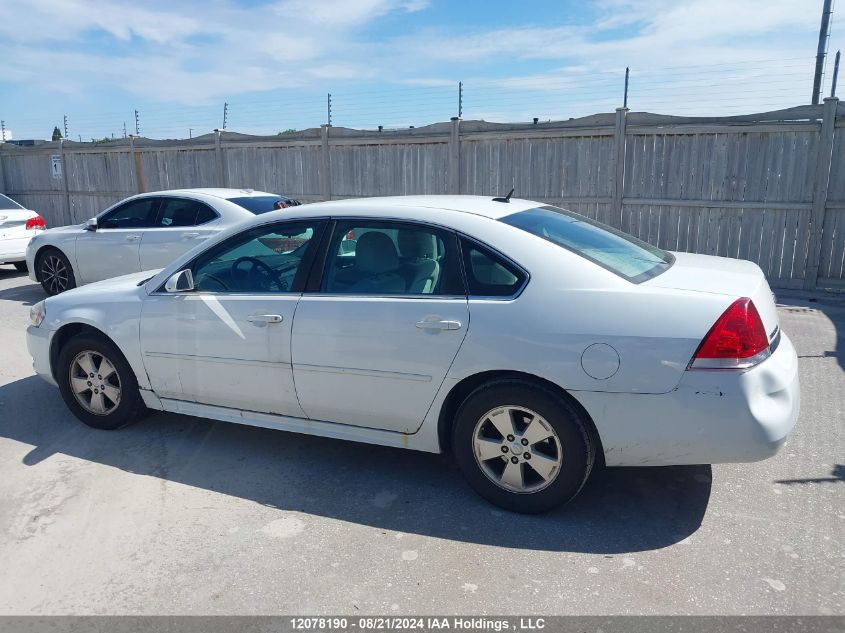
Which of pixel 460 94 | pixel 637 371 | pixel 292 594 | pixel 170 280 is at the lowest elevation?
pixel 292 594

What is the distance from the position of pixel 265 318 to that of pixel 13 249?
8982 mm

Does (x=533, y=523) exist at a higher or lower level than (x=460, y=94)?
lower

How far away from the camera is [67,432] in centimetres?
474

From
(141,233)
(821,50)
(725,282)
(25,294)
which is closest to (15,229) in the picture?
(25,294)

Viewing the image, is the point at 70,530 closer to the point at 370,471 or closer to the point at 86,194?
the point at 370,471

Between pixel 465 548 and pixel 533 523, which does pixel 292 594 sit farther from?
pixel 533 523

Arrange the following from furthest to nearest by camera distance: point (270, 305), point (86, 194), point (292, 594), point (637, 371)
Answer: point (86, 194) → point (270, 305) → point (637, 371) → point (292, 594)

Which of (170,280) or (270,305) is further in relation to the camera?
(170,280)

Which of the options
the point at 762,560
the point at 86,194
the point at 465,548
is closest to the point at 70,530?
the point at 465,548

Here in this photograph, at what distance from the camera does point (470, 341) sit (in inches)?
134

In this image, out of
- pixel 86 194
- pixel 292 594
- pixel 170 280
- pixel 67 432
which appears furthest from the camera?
pixel 86 194

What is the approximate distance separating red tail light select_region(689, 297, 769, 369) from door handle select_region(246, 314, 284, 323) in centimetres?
217

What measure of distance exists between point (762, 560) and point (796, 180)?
7.09m

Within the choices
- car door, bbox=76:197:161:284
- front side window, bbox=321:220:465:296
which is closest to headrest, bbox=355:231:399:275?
front side window, bbox=321:220:465:296
